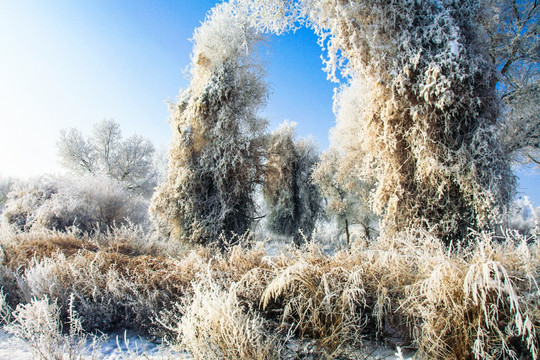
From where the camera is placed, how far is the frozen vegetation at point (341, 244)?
7.75ft

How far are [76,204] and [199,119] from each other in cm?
577

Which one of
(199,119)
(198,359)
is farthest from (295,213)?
(198,359)

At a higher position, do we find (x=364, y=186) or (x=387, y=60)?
(x=387, y=60)

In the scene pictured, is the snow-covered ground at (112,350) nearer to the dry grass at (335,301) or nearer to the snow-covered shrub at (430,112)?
the dry grass at (335,301)

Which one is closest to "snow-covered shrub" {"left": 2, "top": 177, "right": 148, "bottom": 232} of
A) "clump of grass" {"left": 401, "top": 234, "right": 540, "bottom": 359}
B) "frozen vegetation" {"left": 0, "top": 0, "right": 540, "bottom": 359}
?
"frozen vegetation" {"left": 0, "top": 0, "right": 540, "bottom": 359}

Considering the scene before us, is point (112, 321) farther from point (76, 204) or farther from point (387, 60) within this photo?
point (76, 204)

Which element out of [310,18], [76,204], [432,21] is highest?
[310,18]

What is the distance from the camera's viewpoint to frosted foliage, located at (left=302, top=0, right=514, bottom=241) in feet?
15.0

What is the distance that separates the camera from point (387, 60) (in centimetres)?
514

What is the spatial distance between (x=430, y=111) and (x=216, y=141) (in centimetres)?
598

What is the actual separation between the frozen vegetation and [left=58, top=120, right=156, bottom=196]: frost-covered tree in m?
10.8

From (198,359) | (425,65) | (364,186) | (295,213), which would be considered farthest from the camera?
(295,213)

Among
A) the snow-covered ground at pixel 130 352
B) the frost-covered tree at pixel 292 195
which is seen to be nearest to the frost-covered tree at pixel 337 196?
the frost-covered tree at pixel 292 195

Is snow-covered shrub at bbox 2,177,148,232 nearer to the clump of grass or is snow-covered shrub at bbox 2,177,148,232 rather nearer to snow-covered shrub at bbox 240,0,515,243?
snow-covered shrub at bbox 240,0,515,243
